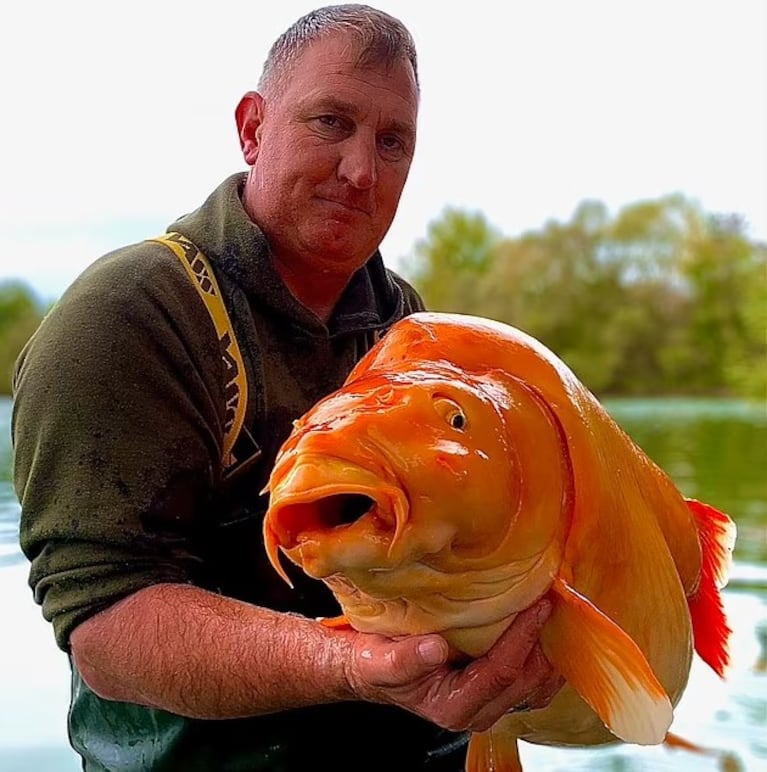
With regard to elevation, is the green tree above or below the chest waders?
above

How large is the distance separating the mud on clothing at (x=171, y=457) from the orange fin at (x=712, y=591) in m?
0.69

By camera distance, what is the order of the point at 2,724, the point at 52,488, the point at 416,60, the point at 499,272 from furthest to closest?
the point at 499,272, the point at 2,724, the point at 416,60, the point at 52,488

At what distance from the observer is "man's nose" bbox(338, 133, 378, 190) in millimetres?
2217

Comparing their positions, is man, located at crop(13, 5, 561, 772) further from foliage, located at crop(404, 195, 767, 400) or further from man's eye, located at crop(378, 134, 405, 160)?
foliage, located at crop(404, 195, 767, 400)

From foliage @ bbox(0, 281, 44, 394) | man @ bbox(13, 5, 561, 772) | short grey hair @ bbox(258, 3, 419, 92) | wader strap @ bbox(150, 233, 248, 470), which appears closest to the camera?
man @ bbox(13, 5, 561, 772)

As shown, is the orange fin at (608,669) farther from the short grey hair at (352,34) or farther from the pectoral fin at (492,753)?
the short grey hair at (352,34)

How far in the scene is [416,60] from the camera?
2.41 metres

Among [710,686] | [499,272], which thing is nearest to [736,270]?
[499,272]

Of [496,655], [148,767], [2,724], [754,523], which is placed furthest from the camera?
[754,523]

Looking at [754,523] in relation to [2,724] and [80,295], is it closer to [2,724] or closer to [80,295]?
[2,724]

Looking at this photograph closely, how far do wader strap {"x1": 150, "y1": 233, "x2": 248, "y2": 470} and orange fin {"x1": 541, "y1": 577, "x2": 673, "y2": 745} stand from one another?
0.86 m

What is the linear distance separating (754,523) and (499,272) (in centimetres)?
2019

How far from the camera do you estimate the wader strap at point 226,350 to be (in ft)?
6.97

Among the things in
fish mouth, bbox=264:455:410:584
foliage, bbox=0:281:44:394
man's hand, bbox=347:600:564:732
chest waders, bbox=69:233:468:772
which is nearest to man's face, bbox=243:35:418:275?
chest waders, bbox=69:233:468:772
